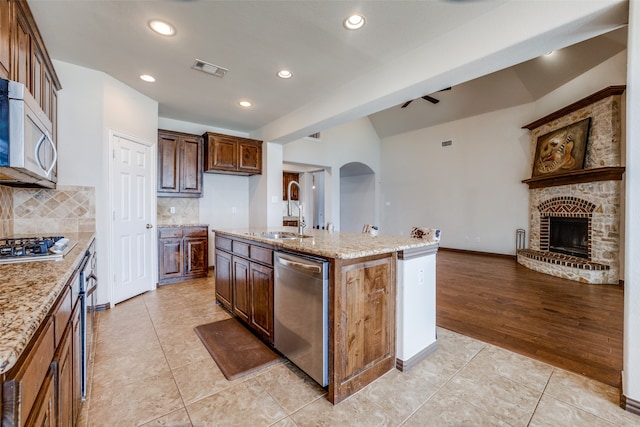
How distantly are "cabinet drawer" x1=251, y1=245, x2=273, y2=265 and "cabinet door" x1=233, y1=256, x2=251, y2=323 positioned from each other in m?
0.18

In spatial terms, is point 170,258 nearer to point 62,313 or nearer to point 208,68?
point 208,68

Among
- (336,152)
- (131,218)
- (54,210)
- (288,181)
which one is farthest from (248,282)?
(288,181)

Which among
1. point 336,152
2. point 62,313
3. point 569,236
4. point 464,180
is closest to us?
point 62,313

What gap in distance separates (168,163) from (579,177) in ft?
21.4

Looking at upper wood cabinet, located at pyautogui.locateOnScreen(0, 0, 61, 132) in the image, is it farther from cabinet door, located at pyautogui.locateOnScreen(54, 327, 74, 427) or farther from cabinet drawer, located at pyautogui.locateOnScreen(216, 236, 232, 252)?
cabinet drawer, located at pyautogui.locateOnScreen(216, 236, 232, 252)

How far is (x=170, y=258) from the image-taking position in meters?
4.11

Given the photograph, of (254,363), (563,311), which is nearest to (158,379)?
(254,363)

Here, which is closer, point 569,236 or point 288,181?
point 569,236

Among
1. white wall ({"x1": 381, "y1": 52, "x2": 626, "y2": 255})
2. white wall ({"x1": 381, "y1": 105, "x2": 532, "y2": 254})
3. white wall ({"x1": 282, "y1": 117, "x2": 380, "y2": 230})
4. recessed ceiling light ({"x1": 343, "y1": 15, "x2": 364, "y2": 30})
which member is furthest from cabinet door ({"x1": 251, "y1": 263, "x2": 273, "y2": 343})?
white wall ({"x1": 381, "y1": 105, "x2": 532, "y2": 254})

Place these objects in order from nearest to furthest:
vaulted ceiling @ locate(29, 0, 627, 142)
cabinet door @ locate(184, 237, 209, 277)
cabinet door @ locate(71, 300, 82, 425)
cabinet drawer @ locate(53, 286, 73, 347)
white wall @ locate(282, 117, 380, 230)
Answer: cabinet drawer @ locate(53, 286, 73, 347)
cabinet door @ locate(71, 300, 82, 425)
vaulted ceiling @ locate(29, 0, 627, 142)
cabinet door @ locate(184, 237, 209, 277)
white wall @ locate(282, 117, 380, 230)

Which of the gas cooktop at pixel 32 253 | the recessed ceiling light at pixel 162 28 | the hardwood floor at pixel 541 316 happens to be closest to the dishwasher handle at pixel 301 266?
the gas cooktop at pixel 32 253

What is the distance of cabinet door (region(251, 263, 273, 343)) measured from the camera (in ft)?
7.18

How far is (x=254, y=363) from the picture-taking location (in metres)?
2.06

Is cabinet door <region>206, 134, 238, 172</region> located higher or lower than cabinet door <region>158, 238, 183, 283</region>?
higher
